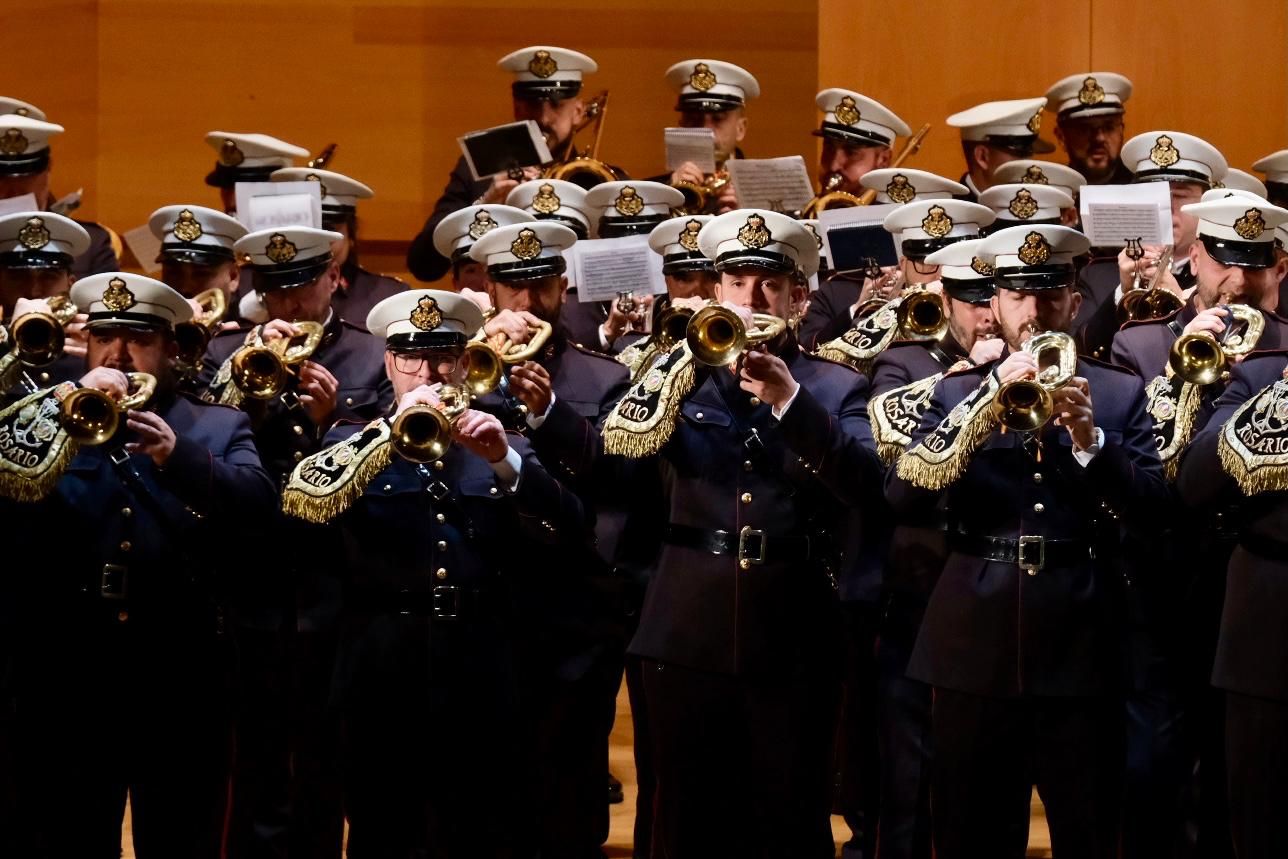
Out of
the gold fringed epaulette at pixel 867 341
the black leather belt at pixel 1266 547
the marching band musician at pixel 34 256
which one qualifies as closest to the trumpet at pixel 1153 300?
the gold fringed epaulette at pixel 867 341

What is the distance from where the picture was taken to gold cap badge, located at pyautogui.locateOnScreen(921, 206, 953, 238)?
6.00m

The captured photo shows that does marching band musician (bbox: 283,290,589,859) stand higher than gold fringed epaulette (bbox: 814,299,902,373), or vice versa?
gold fringed epaulette (bbox: 814,299,902,373)

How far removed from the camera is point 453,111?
9.59 metres

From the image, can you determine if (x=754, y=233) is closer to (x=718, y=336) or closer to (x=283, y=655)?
(x=718, y=336)

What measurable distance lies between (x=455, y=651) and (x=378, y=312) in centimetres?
88

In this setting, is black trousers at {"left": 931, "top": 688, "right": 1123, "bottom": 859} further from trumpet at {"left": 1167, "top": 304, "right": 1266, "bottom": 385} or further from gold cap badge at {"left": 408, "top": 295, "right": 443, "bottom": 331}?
gold cap badge at {"left": 408, "top": 295, "right": 443, "bottom": 331}

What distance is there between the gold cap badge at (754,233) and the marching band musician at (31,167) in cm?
256

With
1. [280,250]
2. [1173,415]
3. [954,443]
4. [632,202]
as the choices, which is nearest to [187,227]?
[280,250]

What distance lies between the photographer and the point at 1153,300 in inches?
241

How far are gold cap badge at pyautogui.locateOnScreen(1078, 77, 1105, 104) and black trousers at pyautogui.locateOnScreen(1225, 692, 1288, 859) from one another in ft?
10.7

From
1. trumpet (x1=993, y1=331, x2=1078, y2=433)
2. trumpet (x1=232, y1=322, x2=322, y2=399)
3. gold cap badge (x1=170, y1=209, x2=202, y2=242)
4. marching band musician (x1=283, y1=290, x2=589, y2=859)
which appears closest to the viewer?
trumpet (x1=993, y1=331, x2=1078, y2=433)

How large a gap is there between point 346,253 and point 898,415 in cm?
250

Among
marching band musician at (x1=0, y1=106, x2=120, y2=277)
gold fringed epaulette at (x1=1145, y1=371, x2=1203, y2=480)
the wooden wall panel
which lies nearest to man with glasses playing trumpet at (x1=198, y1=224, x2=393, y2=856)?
marching band musician at (x1=0, y1=106, x2=120, y2=277)

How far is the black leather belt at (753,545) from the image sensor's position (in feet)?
16.7
